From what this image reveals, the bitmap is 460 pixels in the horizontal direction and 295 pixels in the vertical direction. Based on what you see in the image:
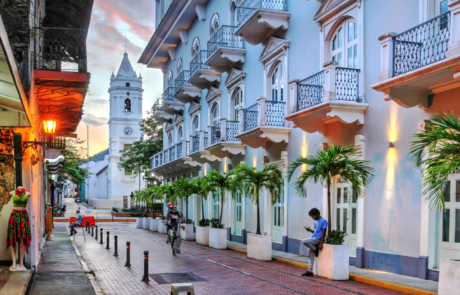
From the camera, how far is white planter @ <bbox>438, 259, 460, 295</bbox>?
27.1 ft

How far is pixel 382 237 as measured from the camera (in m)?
13.5

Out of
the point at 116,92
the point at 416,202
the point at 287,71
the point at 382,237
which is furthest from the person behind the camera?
the point at 116,92

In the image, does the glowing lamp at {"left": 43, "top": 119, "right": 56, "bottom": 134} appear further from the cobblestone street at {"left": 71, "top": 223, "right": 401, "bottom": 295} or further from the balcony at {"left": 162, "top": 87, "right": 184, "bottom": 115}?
the balcony at {"left": 162, "top": 87, "right": 184, "bottom": 115}

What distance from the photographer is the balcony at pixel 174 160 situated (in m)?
31.3

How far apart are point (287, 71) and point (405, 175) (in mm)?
7598

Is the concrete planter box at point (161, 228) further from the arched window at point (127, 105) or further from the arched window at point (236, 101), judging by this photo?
the arched window at point (127, 105)

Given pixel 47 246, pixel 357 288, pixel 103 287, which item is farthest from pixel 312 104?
pixel 47 246

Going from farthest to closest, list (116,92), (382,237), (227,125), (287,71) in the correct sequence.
→ (116,92), (227,125), (287,71), (382,237)

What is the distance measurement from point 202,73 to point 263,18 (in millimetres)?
8425

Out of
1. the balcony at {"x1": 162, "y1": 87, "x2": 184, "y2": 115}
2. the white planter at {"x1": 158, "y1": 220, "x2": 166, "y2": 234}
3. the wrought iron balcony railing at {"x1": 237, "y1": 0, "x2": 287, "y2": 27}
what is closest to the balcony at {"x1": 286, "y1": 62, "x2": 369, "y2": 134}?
the wrought iron balcony railing at {"x1": 237, "y1": 0, "x2": 287, "y2": 27}

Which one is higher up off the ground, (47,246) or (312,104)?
(312,104)

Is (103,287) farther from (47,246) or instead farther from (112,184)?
(112,184)

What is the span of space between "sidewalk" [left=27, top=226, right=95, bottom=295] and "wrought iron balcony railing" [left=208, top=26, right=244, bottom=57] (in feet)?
38.4

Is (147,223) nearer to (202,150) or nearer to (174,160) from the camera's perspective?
(174,160)
